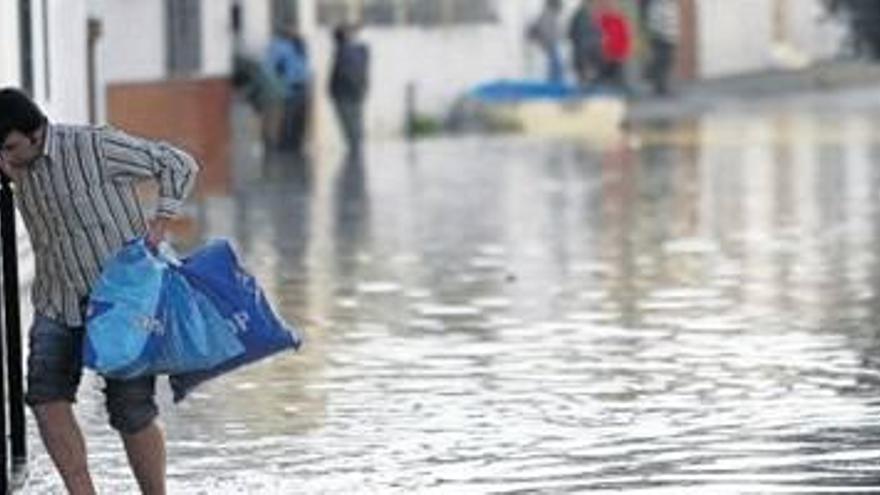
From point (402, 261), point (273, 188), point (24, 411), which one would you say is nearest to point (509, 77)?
point (273, 188)

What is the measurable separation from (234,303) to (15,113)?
983mm

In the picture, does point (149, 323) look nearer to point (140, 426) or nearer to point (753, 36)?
point (140, 426)

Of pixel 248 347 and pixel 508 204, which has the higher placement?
pixel 248 347

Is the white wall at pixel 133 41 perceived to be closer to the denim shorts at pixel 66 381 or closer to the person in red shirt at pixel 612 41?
the denim shorts at pixel 66 381

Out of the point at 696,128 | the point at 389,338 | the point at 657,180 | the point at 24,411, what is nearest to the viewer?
the point at 24,411

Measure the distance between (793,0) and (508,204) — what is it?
32.0 m

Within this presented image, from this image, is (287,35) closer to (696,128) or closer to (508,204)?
(696,128)

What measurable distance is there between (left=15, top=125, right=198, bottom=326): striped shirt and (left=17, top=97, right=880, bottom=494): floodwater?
4.59 ft

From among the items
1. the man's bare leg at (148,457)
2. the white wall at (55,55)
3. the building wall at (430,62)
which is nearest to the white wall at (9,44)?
the white wall at (55,55)

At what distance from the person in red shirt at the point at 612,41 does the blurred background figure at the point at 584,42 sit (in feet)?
0.75

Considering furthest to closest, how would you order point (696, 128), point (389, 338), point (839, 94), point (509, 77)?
point (839, 94)
point (509, 77)
point (696, 128)
point (389, 338)

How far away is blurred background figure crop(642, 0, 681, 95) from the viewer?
58000 mm

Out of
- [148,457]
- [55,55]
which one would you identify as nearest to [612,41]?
[55,55]

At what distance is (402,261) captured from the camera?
84.6ft
